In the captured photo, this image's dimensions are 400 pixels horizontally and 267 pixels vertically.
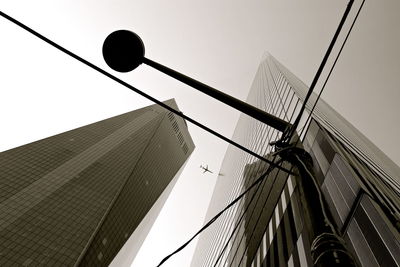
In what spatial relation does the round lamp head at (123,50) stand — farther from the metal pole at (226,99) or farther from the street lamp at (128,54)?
the metal pole at (226,99)

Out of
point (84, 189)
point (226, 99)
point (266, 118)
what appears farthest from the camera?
point (84, 189)

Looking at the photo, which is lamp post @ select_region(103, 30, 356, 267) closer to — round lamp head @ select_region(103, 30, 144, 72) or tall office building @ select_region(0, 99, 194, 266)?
round lamp head @ select_region(103, 30, 144, 72)

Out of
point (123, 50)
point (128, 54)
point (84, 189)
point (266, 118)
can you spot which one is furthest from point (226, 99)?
point (84, 189)

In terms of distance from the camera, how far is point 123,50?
4125mm

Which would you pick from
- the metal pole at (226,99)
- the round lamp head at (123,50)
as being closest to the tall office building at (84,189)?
the round lamp head at (123,50)

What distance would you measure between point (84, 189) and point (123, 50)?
5193 inches

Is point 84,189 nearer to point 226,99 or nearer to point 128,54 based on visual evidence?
point 128,54

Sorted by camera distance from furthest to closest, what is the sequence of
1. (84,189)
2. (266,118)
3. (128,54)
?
(84,189)
(128,54)
(266,118)

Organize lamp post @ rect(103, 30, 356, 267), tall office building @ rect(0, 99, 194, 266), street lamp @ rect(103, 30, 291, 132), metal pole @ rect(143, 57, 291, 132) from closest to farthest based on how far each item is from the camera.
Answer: lamp post @ rect(103, 30, 356, 267) < metal pole @ rect(143, 57, 291, 132) < street lamp @ rect(103, 30, 291, 132) < tall office building @ rect(0, 99, 194, 266)

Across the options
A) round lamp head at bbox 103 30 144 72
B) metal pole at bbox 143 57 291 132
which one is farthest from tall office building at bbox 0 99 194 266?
metal pole at bbox 143 57 291 132

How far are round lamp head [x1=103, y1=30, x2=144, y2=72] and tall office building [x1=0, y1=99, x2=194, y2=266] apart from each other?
108978 millimetres

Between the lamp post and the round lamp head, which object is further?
the round lamp head

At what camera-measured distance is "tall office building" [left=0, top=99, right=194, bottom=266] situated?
4026 inches

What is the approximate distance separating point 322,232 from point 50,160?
5887 inches
